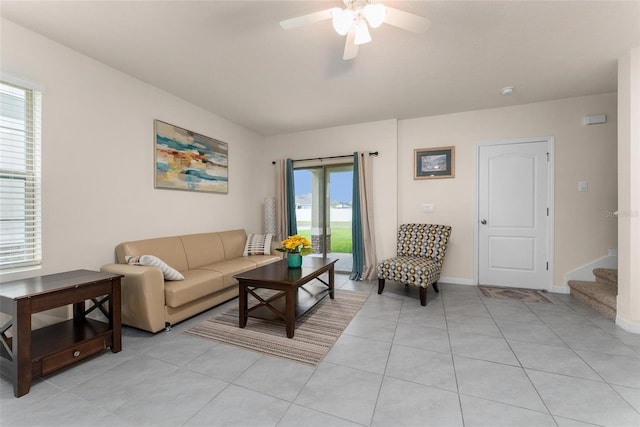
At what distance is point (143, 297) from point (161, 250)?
0.83 meters

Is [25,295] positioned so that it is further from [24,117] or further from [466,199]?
[466,199]

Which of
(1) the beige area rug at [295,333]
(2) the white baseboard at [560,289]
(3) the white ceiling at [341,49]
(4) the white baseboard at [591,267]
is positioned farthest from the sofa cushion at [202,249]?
(4) the white baseboard at [591,267]

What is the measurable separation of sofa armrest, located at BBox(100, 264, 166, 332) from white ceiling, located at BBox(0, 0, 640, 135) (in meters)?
2.01

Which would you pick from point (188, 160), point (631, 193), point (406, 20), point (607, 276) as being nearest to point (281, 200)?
point (188, 160)

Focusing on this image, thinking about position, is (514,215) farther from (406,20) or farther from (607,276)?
(406,20)

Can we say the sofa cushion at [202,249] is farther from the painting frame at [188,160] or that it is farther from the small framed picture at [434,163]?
the small framed picture at [434,163]

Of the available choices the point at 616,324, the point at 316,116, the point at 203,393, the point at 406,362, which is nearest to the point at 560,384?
the point at 406,362

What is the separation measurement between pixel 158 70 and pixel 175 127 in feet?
2.48

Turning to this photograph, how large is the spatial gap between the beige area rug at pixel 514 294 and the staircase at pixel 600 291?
0.35 m

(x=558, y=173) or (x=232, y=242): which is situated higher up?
(x=558, y=173)

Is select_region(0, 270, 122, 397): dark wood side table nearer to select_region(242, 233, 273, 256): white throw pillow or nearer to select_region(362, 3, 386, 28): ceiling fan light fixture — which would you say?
select_region(242, 233, 273, 256): white throw pillow

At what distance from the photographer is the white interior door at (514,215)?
3.61 m

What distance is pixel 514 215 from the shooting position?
372 centimetres

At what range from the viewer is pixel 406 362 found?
6.32 feet
